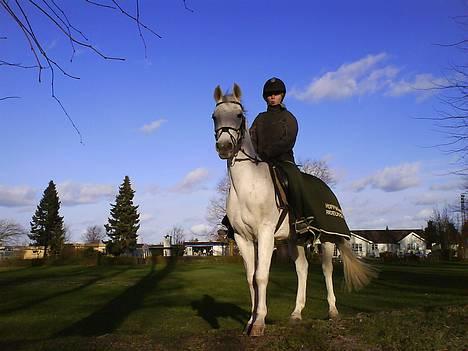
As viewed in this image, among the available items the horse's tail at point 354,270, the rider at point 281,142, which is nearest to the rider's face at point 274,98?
the rider at point 281,142

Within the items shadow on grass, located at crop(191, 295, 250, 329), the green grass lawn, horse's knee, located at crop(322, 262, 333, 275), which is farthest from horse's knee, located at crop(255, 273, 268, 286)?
shadow on grass, located at crop(191, 295, 250, 329)

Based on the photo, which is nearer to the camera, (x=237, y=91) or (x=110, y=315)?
(x=237, y=91)

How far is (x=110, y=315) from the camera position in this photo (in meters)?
18.0

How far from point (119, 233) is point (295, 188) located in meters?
85.8

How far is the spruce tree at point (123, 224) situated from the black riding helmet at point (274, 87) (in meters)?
83.8

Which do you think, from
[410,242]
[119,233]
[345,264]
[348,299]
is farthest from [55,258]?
[410,242]

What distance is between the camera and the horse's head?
5.76 metres

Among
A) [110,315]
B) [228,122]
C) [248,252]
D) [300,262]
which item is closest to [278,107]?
[228,122]

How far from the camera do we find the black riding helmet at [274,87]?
716 cm

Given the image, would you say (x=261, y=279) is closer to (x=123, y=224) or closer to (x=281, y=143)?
(x=281, y=143)

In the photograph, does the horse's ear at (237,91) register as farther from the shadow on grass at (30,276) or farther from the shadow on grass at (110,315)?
the shadow on grass at (30,276)

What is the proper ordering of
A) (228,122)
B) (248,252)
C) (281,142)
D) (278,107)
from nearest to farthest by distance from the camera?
(228,122) < (248,252) < (281,142) < (278,107)

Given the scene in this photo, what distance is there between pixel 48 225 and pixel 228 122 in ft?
284

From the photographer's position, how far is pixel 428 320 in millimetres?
5902
